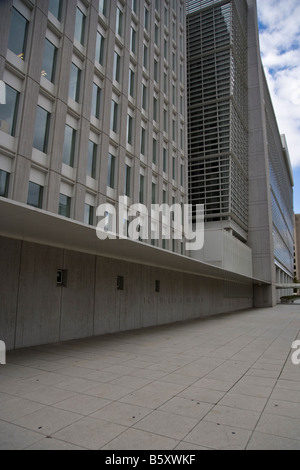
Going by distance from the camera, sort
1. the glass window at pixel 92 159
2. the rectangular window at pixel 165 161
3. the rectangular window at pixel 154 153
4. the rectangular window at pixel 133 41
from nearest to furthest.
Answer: the glass window at pixel 92 159, the rectangular window at pixel 133 41, the rectangular window at pixel 154 153, the rectangular window at pixel 165 161

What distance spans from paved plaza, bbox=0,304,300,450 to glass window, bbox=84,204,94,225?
6.70 meters

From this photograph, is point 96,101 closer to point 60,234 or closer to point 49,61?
point 49,61

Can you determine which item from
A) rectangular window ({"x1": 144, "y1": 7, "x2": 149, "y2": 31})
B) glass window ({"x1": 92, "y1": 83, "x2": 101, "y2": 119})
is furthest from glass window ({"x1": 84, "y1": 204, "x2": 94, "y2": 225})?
rectangular window ({"x1": 144, "y1": 7, "x2": 149, "y2": 31})

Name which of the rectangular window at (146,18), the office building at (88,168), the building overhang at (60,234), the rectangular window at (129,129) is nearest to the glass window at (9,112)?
the office building at (88,168)

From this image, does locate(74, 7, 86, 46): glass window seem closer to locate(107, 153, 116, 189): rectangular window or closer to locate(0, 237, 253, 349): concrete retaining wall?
locate(107, 153, 116, 189): rectangular window

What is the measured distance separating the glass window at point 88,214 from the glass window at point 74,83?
479cm

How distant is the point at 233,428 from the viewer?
4.28 m

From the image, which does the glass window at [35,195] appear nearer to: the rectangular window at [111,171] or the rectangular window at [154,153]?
the rectangular window at [111,171]

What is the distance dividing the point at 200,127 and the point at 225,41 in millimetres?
10457

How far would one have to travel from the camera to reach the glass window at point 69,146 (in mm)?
14219

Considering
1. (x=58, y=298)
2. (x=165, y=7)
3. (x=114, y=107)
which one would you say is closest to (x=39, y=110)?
(x=114, y=107)

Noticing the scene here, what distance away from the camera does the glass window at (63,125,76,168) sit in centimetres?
1422

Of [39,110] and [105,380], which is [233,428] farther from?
[39,110]
